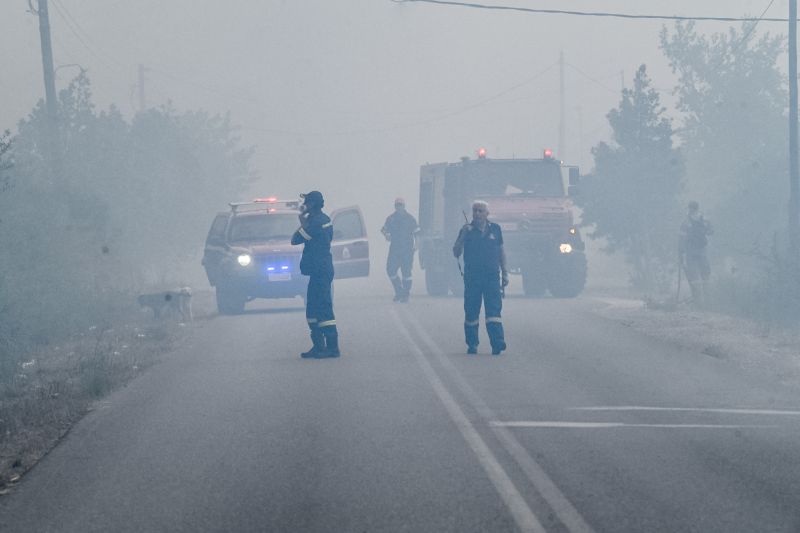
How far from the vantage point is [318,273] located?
15.4 m

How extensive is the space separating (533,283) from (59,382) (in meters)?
14.5

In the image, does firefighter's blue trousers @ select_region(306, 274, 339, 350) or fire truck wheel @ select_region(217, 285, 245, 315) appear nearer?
firefighter's blue trousers @ select_region(306, 274, 339, 350)

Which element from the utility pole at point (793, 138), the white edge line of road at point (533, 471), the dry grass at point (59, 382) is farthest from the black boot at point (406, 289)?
the white edge line of road at point (533, 471)

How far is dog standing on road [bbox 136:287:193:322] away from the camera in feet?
75.7

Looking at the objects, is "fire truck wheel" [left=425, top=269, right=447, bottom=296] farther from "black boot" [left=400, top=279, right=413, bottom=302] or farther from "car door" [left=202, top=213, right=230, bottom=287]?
"car door" [left=202, top=213, right=230, bottom=287]

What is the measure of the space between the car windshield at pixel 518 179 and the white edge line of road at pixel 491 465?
1305 centimetres

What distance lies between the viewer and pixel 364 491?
7.74 metres

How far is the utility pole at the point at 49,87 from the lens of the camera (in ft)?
89.1

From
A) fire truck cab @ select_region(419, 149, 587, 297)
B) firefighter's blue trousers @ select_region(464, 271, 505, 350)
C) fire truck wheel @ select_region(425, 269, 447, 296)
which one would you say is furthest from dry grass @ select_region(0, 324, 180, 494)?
fire truck wheel @ select_region(425, 269, 447, 296)

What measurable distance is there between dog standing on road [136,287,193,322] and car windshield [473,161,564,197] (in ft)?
22.7

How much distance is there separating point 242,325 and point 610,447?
41.8 feet

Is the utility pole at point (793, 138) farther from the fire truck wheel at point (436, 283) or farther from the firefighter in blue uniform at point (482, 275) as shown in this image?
the firefighter in blue uniform at point (482, 275)

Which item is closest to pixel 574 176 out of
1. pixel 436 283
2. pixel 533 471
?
pixel 436 283

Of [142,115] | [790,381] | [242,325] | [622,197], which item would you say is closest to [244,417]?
[790,381]
